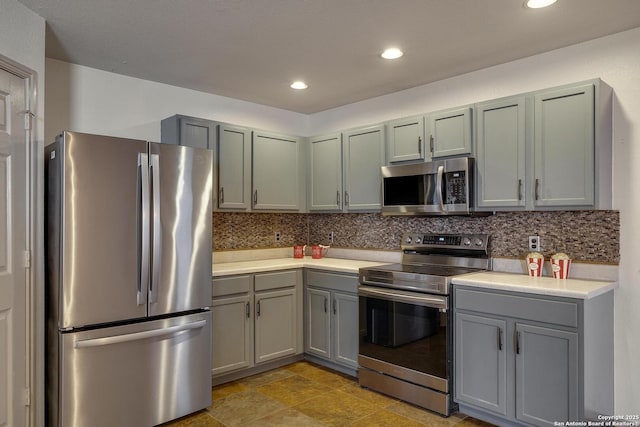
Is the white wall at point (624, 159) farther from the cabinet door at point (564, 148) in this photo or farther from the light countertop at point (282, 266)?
the light countertop at point (282, 266)

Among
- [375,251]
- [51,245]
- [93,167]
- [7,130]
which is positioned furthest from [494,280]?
[7,130]

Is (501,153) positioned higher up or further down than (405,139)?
further down

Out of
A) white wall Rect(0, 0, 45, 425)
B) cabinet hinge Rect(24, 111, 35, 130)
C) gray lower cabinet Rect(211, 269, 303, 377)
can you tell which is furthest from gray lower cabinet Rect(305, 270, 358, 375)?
cabinet hinge Rect(24, 111, 35, 130)

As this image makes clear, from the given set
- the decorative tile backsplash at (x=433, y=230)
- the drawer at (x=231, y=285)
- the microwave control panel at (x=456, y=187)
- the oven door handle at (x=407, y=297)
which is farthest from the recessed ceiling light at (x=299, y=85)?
the oven door handle at (x=407, y=297)

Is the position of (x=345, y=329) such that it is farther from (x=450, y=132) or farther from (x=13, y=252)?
(x=13, y=252)

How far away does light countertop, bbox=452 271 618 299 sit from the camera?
231cm

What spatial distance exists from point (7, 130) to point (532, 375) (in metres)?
3.19

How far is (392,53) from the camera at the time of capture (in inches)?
115

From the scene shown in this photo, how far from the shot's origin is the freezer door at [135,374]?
2338 millimetres

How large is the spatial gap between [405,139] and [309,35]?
48.3 inches

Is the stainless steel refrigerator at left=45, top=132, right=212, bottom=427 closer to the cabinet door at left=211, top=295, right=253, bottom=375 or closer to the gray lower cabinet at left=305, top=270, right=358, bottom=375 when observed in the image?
the cabinet door at left=211, top=295, right=253, bottom=375

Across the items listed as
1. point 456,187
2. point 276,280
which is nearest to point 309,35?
point 456,187

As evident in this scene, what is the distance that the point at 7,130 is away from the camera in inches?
87.8

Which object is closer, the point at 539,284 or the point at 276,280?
the point at 539,284
